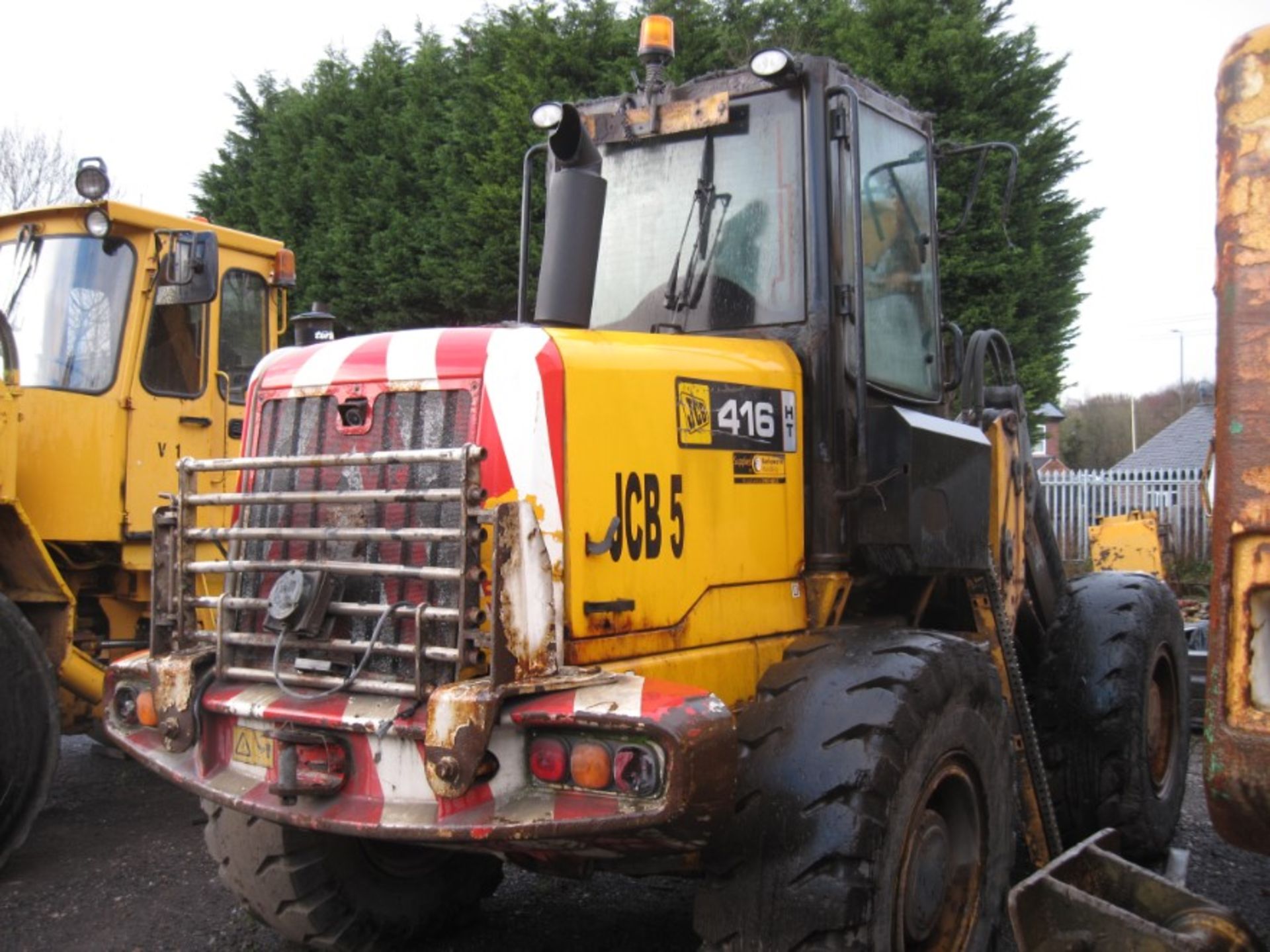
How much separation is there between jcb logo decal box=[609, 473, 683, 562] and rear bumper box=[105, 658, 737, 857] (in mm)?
451

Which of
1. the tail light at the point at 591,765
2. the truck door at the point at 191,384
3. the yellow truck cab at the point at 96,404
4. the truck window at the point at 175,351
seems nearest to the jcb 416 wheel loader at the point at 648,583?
the tail light at the point at 591,765

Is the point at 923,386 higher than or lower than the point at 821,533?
higher

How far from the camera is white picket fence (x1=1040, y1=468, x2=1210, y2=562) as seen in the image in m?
17.8

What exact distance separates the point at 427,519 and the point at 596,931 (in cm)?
207

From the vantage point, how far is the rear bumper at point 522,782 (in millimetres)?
2820

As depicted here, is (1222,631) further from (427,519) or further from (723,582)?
(427,519)

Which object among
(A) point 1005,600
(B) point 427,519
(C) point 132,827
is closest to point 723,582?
(B) point 427,519

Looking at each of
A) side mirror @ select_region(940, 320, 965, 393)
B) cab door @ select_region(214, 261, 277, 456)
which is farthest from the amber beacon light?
cab door @ select_region(214, 261, 277, 456)

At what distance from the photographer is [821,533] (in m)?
4.11

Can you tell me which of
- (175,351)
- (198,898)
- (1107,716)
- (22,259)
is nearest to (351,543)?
(198,898)

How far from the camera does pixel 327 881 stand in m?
3.98

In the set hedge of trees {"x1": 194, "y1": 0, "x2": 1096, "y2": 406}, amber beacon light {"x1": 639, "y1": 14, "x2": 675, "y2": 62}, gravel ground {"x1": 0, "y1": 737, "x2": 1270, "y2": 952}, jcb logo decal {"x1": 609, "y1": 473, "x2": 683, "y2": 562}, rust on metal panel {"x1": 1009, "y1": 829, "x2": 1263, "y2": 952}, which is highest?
hedge of trees {"x1": 194, "y1": 0, "x2": 1096, "y2": 406}

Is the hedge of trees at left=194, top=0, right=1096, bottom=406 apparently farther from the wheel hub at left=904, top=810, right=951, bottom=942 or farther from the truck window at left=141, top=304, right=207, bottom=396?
the wheel hub at left=904, top=810, right=951, bottom=942

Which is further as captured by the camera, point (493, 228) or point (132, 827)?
point (493, 228)
